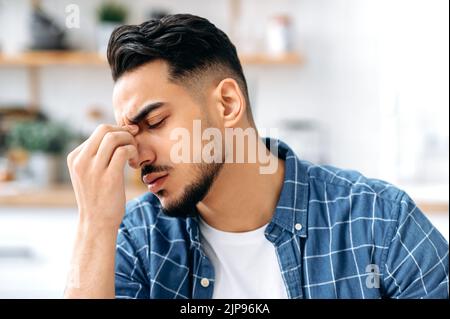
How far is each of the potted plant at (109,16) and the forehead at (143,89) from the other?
50.6 inches

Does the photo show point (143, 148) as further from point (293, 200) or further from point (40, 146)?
point (40, 146)

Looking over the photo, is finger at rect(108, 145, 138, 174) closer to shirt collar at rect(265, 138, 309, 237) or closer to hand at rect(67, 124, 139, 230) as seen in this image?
hand at rect(67, 124, 139, 230)

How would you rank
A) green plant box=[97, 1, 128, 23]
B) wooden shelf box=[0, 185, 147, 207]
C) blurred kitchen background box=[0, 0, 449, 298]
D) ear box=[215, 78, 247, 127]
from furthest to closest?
green plant box=[97, 1, 128, 23] < wooden shelf box=[0, 185, 147, 207] < blurred kitchen background box=[0, 0, 449, 298] < ear box=[215, 78, 247, 127]

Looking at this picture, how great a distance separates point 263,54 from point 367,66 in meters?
0.35

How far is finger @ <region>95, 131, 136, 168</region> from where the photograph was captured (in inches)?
26.9

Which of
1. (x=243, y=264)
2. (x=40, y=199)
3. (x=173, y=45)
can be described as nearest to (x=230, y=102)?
(x=173, y=45)

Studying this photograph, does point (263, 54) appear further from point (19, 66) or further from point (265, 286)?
point (265, 286)

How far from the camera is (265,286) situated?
79cm

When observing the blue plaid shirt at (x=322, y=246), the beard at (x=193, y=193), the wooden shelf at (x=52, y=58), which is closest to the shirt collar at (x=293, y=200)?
the blue plaid shirt at (x=322, y=246)

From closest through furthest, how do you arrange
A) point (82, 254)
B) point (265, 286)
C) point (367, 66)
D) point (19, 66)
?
point (82, 254)
point (265, 286)
point (367, 66)
point (19, 66)

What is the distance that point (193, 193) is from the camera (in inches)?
30.3

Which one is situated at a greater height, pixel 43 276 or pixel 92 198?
pixel 92 198

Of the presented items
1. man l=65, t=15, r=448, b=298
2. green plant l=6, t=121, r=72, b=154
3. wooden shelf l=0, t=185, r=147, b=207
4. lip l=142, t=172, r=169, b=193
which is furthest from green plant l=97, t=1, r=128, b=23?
lip l=142, t=172, r=169, b=193

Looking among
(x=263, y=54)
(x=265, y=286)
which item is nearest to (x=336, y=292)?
(x=265, y=286)
